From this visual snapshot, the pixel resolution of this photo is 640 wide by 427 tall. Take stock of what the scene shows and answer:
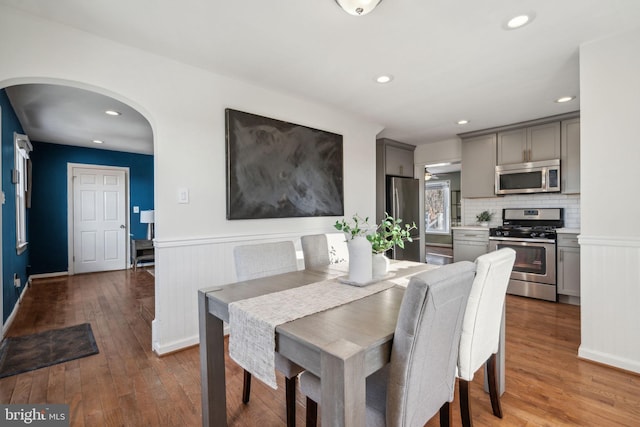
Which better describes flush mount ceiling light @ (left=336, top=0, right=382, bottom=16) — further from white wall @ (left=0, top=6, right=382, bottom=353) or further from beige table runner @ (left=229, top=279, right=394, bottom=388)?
beige table runner @ (left=229, top=279, right=394, bottom=388)

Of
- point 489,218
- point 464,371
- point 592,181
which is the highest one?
point 592,181

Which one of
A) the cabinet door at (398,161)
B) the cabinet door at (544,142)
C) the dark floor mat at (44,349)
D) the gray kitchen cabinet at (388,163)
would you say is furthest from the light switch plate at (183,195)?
the cabinet door at (544,142)

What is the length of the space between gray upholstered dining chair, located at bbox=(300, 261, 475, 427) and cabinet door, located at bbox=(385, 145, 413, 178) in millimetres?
3918

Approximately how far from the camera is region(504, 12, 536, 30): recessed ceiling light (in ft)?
6.26

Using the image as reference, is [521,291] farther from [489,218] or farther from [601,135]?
[601,135]

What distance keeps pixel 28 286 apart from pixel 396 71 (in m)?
5.97

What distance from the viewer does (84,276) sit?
5.38m

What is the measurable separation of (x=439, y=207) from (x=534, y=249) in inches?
208

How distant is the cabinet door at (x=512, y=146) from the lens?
4188mm

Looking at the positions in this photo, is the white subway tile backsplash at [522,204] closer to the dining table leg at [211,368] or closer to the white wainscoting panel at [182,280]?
the white wainscoting panel at [182,280]

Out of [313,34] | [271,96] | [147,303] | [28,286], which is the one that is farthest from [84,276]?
[313,34]

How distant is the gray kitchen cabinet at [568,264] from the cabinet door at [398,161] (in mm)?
2366

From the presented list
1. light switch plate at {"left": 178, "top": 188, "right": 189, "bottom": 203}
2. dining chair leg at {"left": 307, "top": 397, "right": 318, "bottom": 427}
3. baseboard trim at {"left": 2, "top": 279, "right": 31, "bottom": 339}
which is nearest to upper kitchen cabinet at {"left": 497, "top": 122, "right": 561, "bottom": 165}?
light switch plate at {"left": 178, "top": 188, "right": 189, "bottom": 203}

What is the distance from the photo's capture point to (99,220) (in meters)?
5.72
